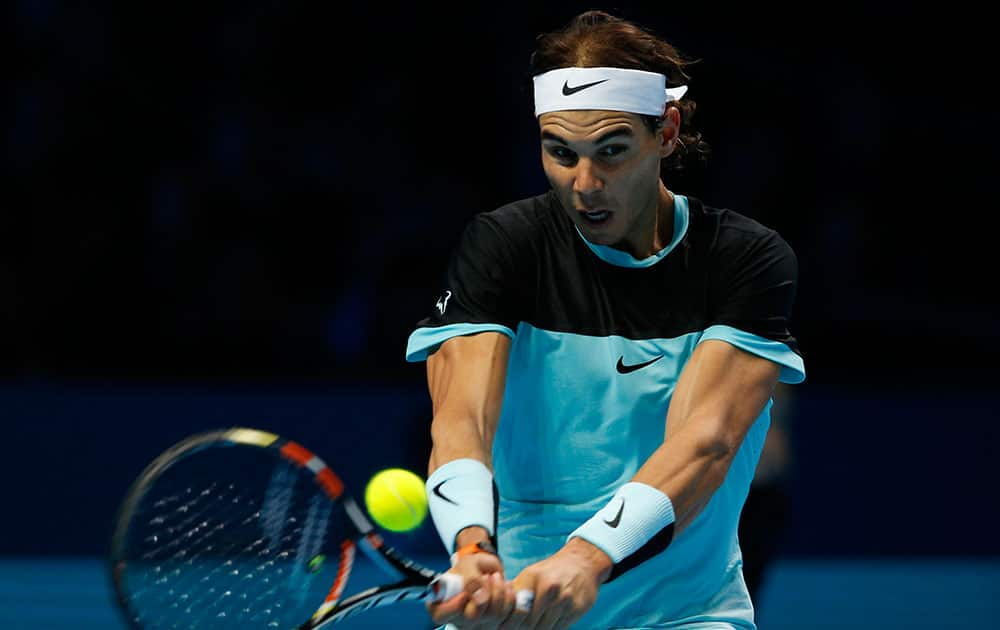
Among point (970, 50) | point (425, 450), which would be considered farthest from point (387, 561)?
point (970, 50)

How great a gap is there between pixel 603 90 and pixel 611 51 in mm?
127

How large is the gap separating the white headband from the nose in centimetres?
12

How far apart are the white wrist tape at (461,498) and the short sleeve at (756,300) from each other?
21.2 inches

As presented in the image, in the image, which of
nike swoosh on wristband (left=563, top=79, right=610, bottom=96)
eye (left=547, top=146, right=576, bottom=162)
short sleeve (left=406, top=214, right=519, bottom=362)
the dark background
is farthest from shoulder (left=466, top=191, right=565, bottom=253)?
the dark background

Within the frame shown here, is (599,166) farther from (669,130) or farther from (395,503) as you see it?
(395,503)

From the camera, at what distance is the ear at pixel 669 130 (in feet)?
10.6

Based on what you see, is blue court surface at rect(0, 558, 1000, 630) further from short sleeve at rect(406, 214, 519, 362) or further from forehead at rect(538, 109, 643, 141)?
forehead at rect(538, 109, 643, 141)

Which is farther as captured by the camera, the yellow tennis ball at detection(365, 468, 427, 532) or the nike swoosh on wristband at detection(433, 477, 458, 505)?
the yellow tennis ball at detection(365, 468, 427, 532)

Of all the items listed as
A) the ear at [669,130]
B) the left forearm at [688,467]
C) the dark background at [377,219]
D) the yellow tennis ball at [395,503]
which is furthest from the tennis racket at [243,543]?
the dark background at [377,219]

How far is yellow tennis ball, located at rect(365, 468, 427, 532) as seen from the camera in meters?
5.50

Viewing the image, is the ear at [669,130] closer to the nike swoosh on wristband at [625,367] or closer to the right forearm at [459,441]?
the nike swoosh on wristband at [625,367]

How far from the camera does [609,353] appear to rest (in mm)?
3113

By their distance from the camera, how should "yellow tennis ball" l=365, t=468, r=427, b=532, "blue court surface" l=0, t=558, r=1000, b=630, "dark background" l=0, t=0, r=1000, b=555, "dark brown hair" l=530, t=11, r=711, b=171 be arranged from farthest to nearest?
"dark background" l=0, t=0, r=1000, b=555
"blue court surface" l=0, t=558, r=1000, b=630
"yellow tennis ball" l=365, t=468, r=427, b=532
"dark brown hair" l=530, t=11, r=711, b=171

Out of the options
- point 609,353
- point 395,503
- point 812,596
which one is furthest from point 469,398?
point 812,596
